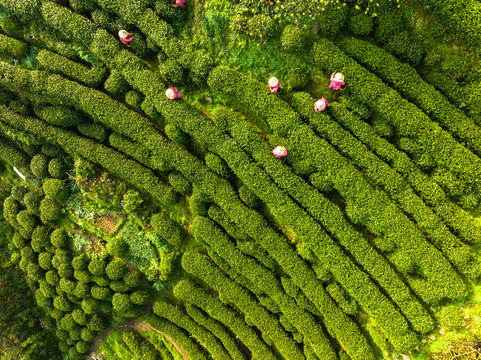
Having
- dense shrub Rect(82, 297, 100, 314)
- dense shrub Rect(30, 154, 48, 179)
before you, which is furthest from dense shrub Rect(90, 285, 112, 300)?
dense shrub Rect(30, 154, 48, 179)

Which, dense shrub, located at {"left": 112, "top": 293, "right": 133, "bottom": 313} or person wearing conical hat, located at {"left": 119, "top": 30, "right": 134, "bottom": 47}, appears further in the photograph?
dense shrub, located at {"left": 112, "top": 293, "right": 133, "bottom": 313}

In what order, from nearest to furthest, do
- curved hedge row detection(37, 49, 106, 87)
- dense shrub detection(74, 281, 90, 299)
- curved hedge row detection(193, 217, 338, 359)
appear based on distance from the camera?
1. curved hedge row detection(193, 217, 338, 359)
2. curved hedge row detection(37, 49, 106, 87)
3. dense shrub detection(74, 281, 90, 299)

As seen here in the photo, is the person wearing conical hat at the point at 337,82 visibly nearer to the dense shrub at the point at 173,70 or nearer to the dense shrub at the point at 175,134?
the dense shrub at the point at 173,70

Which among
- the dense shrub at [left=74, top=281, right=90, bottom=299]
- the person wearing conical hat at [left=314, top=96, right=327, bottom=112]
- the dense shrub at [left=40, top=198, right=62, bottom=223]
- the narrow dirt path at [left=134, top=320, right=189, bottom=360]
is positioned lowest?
the dense shrub at [left=74, top=281, right=90, bottom=299]

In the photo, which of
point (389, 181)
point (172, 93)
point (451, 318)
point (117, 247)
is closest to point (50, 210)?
point (117, 247)

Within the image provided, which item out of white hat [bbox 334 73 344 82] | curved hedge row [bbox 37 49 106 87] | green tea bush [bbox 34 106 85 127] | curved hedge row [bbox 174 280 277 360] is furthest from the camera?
curved hedge row [bbox 174 280 277 360]

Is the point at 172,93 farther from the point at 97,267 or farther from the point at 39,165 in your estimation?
the point at 97,267

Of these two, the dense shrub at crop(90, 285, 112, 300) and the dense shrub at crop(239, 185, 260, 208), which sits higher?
the dense shrub at crop(239, 185, 260, 208)

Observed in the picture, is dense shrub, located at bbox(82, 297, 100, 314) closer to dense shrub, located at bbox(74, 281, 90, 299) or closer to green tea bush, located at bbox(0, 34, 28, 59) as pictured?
dense shrub, located at bbox(74, 281, 90, 299)
